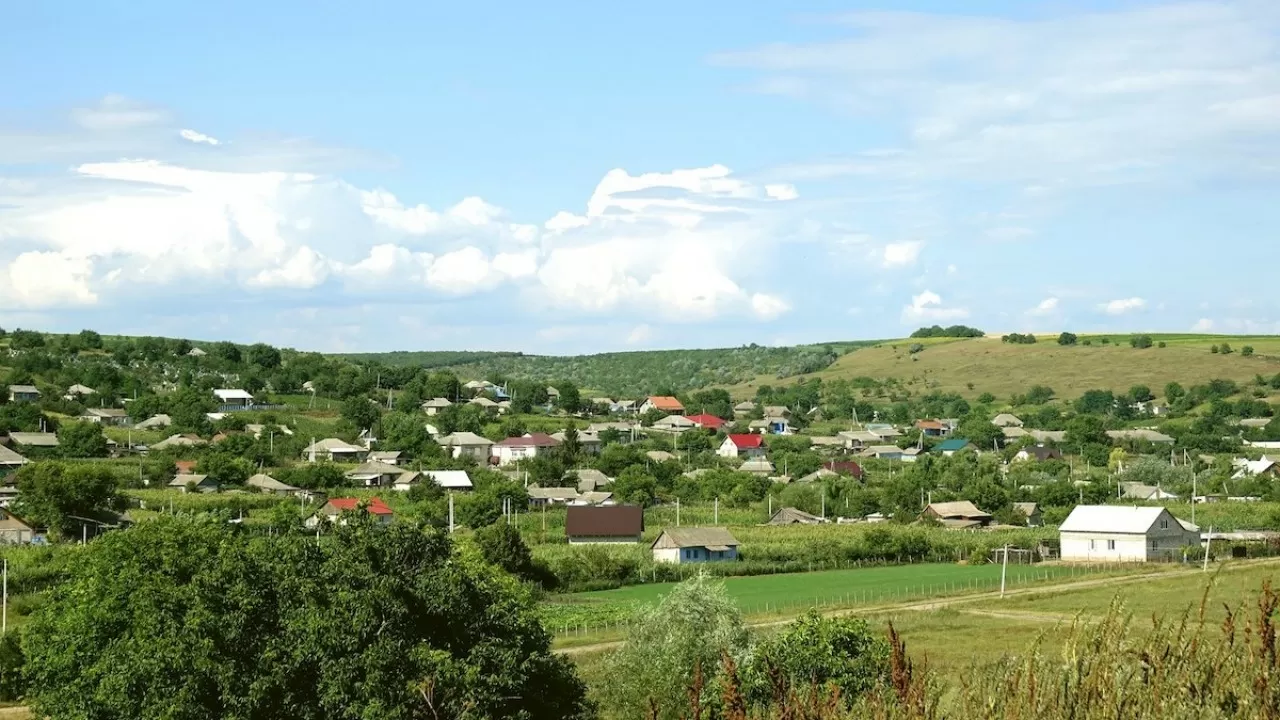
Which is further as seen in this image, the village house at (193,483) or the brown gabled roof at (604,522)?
the village house at (193,483)

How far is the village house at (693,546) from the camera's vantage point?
232 feet

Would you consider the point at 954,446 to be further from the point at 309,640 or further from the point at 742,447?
the point at 309,640

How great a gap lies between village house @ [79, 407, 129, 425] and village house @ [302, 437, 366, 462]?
16669mm

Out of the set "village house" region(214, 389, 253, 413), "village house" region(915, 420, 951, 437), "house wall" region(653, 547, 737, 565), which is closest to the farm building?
"house wall" region(653, 547, 737, 565)

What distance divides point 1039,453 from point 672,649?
95.0 meters

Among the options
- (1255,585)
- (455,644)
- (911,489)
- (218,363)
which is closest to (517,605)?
(455,644)

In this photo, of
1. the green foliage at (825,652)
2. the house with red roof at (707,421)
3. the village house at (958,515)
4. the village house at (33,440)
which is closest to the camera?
the green foliage at (825,652)

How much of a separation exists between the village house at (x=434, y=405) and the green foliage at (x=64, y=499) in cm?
6636

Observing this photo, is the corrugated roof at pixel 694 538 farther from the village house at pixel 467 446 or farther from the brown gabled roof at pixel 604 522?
the village house at pixel 467 446

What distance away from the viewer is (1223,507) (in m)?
86.2

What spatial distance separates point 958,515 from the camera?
286 feet

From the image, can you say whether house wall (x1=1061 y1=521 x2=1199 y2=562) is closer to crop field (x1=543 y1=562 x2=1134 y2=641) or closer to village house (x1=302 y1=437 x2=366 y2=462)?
crop field (x1=543 y1=562 x2=1134 y2=641)

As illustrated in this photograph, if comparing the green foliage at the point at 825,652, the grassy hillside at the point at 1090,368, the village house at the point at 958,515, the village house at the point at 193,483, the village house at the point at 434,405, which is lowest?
the village house at the point at 958,515

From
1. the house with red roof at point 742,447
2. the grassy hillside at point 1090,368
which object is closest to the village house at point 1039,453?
the house with red roof at point 742,447
